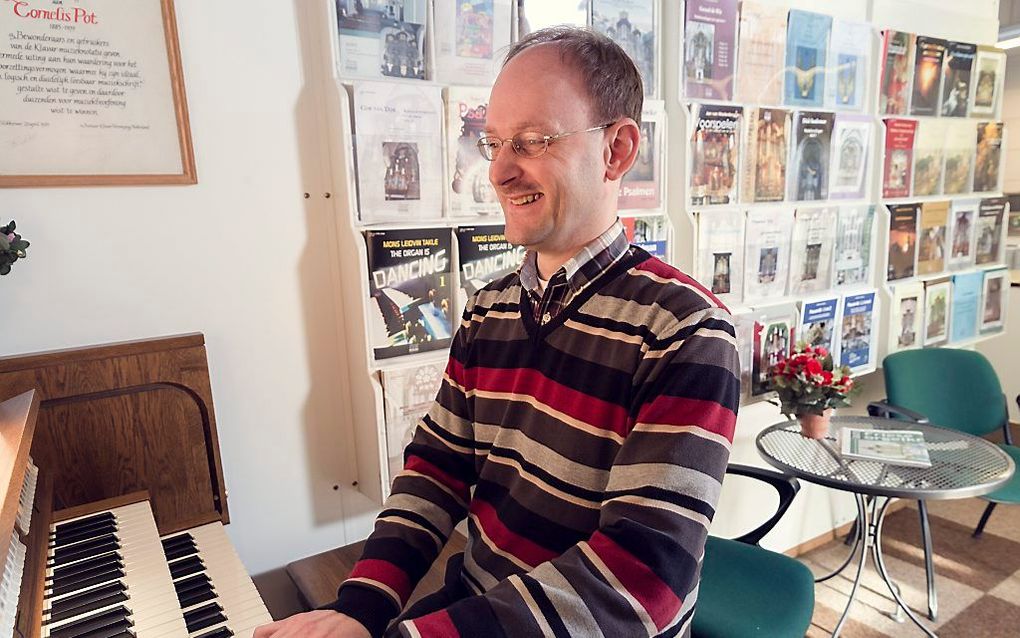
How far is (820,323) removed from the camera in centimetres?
282


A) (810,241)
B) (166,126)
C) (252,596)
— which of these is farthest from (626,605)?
(810,241)

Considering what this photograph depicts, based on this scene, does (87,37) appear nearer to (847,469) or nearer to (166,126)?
(166,126)

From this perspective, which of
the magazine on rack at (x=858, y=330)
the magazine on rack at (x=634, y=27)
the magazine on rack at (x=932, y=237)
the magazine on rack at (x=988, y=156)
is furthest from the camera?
the magazine on rack at (x=988, y=156)

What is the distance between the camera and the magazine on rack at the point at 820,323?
2756mm

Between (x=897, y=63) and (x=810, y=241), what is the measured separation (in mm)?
959

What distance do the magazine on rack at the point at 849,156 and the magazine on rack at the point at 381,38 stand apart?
190cm

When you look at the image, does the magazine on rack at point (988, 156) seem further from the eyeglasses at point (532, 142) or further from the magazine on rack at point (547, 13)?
the eyeglasses at point (532, 142)

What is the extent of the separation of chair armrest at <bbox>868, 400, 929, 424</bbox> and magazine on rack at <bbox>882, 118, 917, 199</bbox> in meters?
0.97

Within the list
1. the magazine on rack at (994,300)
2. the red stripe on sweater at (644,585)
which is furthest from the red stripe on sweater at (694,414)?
the magazine on rack at (994,300)

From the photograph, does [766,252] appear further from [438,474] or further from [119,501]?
[119,501]

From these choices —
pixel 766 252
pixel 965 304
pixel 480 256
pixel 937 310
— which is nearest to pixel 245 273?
pixel 480 256

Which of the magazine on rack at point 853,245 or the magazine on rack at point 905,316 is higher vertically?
the magazine on rack at point 853,245

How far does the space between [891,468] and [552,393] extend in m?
1.70

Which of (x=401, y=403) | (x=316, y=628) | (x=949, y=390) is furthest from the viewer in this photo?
(x=949, y=390)
